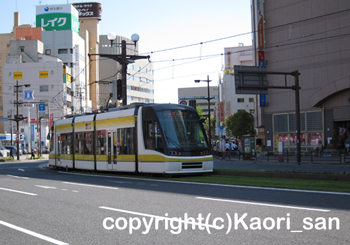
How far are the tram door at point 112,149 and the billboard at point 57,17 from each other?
91.5 m

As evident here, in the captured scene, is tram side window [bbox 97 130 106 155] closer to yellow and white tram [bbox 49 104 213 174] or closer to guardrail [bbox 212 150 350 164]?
yellow and white tram [bbox 49 104 213 174]

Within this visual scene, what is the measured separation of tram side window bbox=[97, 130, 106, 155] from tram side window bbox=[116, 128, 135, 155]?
162 cm

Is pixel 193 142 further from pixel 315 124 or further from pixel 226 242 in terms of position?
pixel 315 124

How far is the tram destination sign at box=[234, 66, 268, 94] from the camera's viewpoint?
3133 centimetres

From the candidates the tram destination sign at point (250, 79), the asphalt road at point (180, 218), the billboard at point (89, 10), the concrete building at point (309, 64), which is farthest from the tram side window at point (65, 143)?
the billboard at point (89, 10)

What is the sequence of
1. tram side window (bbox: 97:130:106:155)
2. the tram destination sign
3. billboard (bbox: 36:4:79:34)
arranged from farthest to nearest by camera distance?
billboard (bbox: 36:4:79:34) < the tram destination sign < tram side window (bbox: 97:130:106:155)

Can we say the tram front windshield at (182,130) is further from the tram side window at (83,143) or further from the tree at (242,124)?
the tree at (242,124)

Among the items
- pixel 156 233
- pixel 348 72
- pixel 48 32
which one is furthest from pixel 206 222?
pixel 48 32

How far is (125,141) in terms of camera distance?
20219 millimetres

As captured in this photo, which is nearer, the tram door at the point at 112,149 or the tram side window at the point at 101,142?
the tram door at the point at 112,149

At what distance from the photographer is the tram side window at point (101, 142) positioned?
877 inches

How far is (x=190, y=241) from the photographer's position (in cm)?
596

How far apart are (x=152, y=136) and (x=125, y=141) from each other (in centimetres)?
233

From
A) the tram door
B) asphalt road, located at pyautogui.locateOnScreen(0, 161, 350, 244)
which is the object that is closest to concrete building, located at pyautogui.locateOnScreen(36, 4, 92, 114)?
the tram door
